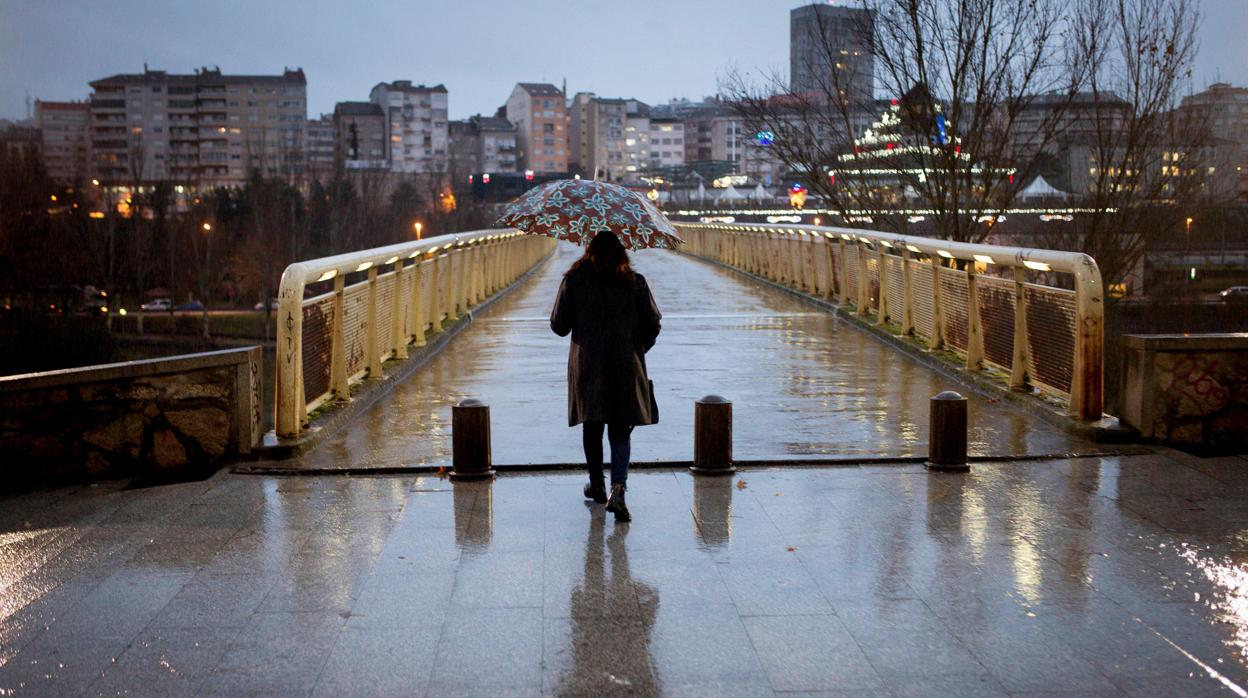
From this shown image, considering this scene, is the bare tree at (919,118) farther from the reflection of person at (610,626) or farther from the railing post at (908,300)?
the reflection of person at (610,626)

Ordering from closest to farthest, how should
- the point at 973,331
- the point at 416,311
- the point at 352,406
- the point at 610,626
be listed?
the point at 610,626
the point at 352,406
the point at 973,331
the point at 416,311

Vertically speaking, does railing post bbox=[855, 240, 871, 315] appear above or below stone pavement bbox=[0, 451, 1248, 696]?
above

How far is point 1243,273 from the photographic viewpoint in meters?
76.7

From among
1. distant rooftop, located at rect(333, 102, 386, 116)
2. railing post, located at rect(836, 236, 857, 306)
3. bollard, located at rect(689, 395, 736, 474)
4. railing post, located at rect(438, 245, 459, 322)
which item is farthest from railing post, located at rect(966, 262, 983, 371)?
distant rooftop, located at rect(333, 102, 386, 116)

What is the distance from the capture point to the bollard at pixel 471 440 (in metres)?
7.60

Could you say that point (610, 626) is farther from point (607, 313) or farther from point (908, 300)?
point (908, 300)

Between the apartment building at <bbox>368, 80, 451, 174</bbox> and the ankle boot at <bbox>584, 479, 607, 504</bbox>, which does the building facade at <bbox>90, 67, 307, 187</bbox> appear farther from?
the ankle boot at <bbox>584, 479, 607, 504</bbox>

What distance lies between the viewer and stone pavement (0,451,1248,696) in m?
4.41

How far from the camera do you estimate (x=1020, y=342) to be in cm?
1032

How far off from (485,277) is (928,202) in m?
7.76

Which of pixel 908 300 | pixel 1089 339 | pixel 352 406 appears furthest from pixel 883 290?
pixel 352 406

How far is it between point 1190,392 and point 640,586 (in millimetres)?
4781

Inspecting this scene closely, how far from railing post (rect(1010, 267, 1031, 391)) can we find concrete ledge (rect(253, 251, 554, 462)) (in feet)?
16.8

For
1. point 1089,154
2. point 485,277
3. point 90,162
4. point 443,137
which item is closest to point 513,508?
point 485,277
